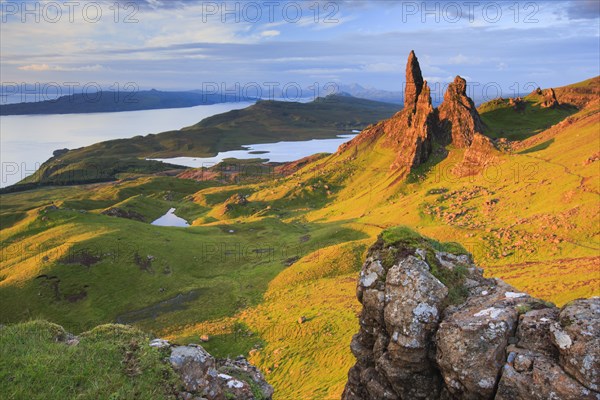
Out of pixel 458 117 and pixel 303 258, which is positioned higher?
pixel 458 117

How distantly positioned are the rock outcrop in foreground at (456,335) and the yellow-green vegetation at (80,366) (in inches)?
392

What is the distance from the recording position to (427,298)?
16781mm

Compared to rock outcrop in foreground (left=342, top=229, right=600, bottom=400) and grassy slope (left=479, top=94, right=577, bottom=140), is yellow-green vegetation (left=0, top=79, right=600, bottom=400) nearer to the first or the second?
rock outcrop in foreground (left=342, top=229, right=600, bottom=400)

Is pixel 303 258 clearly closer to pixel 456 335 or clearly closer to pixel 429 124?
pixel 456 335

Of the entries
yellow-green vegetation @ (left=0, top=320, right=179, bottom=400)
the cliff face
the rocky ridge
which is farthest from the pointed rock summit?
yellow-green vegetation @ (left=0, top=320, right=179, bottom=400)

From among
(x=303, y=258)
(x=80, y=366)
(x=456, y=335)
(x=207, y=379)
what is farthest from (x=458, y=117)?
(x=80, y=366)

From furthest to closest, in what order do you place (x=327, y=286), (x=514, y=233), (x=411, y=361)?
(x=327, y=286), (x=514, y=233), (x=411, y=361)

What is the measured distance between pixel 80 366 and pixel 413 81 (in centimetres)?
12958

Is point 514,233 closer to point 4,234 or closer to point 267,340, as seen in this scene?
point 267,340

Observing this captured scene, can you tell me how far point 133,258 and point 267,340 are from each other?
119 feet

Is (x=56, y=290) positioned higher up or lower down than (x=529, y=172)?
lower down

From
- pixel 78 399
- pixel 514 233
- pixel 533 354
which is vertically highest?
pixel 533 354

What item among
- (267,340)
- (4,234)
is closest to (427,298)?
(267,340)

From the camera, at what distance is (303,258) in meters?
64.2
